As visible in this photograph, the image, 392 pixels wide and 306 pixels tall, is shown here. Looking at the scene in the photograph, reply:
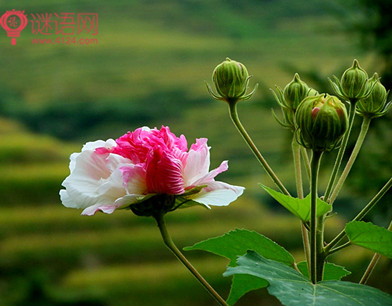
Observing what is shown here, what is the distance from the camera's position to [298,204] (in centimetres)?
46

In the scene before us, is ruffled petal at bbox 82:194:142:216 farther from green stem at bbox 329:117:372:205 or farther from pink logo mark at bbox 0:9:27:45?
pink logo mark at bbox 0:9:27:45

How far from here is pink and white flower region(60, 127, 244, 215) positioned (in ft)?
1.51

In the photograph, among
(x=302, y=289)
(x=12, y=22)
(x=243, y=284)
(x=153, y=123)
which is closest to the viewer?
(x=302, y=289)

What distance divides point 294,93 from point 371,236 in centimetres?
14

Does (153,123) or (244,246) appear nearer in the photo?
(244,246)

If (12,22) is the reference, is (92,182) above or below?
above

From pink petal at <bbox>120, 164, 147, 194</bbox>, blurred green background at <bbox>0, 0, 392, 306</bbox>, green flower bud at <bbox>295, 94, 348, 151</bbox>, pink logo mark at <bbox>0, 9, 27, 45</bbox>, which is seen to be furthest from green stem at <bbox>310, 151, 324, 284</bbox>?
pink logo mark at <bbox>0, 9, 27, 45</bbox>

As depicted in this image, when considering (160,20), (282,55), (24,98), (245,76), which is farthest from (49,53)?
(245,76)

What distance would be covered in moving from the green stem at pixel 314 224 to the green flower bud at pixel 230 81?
0.13 meters

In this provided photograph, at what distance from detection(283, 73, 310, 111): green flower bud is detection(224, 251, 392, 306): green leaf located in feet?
0.49

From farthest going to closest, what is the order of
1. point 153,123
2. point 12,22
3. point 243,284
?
point 153,123
point 12,22
point 243,284

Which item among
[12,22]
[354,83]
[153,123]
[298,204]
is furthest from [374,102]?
[153,123]

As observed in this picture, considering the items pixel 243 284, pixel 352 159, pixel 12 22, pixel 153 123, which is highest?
pixel 352 159

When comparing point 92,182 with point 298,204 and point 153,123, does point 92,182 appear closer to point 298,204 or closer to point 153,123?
point 298,204
